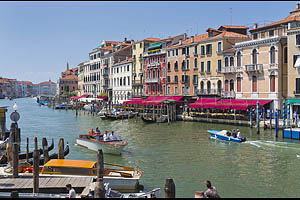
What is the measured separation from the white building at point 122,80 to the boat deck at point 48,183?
45.5 meters

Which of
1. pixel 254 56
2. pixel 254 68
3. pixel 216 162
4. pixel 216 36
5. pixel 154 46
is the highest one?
pixel 154 46

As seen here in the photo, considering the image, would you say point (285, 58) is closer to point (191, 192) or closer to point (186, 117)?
point (186, 117)

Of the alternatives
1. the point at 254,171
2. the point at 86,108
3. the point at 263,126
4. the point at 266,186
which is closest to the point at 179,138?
the point at 263,126

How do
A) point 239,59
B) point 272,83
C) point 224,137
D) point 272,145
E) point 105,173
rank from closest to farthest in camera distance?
1. point 105,173
2. point 272,145
3. point 224,137
4. point 272,83
5. point 239,59

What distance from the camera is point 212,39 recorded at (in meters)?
41.7

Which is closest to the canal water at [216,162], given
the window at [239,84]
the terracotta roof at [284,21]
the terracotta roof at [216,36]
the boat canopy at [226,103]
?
the boat canopy at [226,103]

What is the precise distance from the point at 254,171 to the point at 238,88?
2261 cm

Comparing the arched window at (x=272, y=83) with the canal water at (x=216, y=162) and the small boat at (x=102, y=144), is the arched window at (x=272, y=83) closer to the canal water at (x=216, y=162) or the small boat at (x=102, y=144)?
the canal water at (x=216, y=162)

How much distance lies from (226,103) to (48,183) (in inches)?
1095

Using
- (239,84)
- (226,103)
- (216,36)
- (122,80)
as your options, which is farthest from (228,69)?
(122,80)

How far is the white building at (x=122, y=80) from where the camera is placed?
60312 mm

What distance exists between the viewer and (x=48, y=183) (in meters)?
12.6

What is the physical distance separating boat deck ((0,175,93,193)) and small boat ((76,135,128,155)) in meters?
7.25

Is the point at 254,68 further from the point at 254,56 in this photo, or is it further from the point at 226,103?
the point at 226,103
